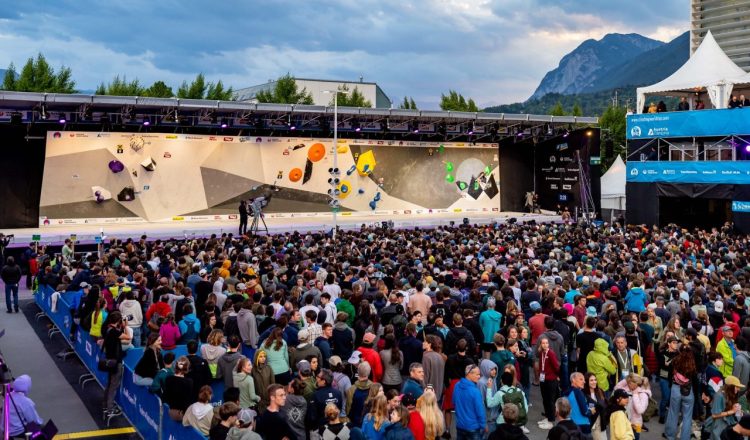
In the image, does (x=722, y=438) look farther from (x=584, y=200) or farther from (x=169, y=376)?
(x=584, y=200)

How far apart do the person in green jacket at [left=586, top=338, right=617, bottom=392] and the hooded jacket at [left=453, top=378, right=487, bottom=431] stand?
1943 mm

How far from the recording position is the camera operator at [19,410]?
22.6ft

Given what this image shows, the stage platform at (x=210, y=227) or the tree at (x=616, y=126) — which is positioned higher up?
the tree at (x=616, y=126)

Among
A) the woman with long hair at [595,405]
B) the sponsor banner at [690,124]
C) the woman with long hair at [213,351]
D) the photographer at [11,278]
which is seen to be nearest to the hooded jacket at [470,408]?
the woman with long hair at [595,405]

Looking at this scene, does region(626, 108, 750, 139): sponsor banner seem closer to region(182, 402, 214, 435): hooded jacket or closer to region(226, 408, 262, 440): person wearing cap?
region(182, 402, 214, 435): hooded jacket

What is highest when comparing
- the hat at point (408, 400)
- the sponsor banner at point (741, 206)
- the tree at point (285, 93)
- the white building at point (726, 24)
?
the white building at point (726, 24)

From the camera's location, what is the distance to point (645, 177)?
3048 centimetres

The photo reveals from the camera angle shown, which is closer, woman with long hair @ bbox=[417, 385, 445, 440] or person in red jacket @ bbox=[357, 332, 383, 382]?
woman with long hair @ bbox=[417, 385, 445, 440]

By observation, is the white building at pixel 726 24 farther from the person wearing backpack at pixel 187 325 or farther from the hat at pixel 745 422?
the hat at pixel 745 422

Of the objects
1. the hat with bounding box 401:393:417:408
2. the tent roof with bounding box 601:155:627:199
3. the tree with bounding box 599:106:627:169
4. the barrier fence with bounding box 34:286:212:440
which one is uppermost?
the tree with bounding box 599:106:627:169

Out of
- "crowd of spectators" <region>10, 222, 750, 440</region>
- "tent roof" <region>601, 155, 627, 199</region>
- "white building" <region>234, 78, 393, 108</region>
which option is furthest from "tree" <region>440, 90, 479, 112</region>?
"crowd of spectators" <region>10, 222, 750, 440</region>

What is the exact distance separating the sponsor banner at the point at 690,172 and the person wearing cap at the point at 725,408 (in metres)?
22.7

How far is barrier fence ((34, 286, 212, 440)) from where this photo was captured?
282 inches

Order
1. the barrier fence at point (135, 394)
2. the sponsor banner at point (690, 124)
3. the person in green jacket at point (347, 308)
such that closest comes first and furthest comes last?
the barrier fence at point (135, 394)
the person in green jacket at point (347, 308)
the sponsor banner at point (690, 124)
